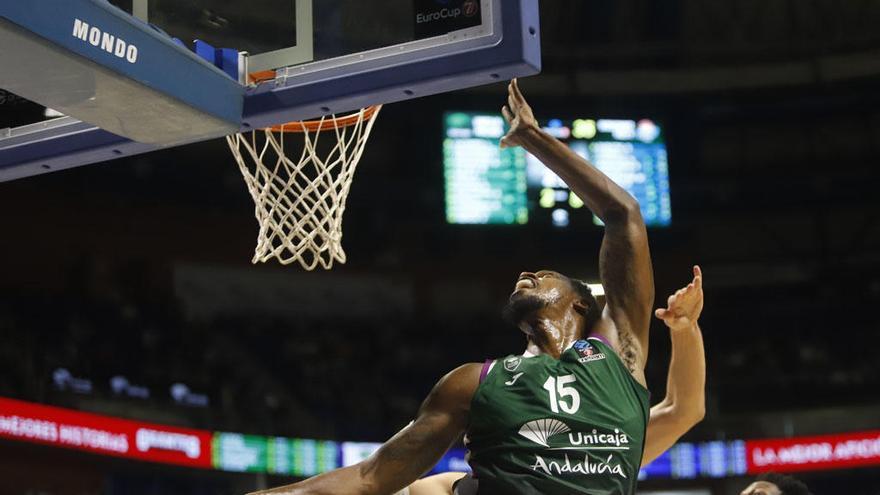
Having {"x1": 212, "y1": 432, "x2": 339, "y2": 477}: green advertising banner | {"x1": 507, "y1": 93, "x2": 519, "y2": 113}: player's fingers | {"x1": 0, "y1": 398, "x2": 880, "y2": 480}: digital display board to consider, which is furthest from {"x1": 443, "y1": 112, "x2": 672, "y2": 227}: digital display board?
{"x1": 507, "y1": 93, "x2": 519, "y2": 113}: player's fingers

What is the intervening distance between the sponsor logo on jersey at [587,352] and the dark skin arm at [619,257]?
0.13 metres

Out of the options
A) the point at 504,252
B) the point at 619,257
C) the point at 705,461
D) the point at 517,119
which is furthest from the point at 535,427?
the point at 504,252

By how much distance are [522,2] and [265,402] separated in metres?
10.5

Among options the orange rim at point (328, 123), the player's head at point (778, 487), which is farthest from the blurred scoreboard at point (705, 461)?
the orange rim at point (328, 123)

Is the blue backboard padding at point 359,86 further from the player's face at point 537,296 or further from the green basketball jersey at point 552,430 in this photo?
the green basketball jersey at point 552,430

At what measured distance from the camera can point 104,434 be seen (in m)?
11.8

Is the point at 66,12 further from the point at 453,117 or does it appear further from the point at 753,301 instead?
the point at 753,301

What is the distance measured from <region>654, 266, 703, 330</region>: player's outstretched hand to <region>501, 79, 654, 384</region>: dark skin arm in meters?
0.25

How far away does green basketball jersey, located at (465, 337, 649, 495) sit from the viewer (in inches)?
119

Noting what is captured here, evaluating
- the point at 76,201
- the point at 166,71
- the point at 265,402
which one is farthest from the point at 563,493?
the point at 76,201

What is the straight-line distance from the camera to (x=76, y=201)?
13.8m

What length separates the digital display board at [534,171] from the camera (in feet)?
48.1

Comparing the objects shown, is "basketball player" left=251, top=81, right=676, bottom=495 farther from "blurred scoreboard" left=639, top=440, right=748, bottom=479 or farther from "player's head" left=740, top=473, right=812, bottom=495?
"blurred scoreboard" left=639, top=440, right=748, bottom=479

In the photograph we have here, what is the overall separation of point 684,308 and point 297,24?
1.55 meters
